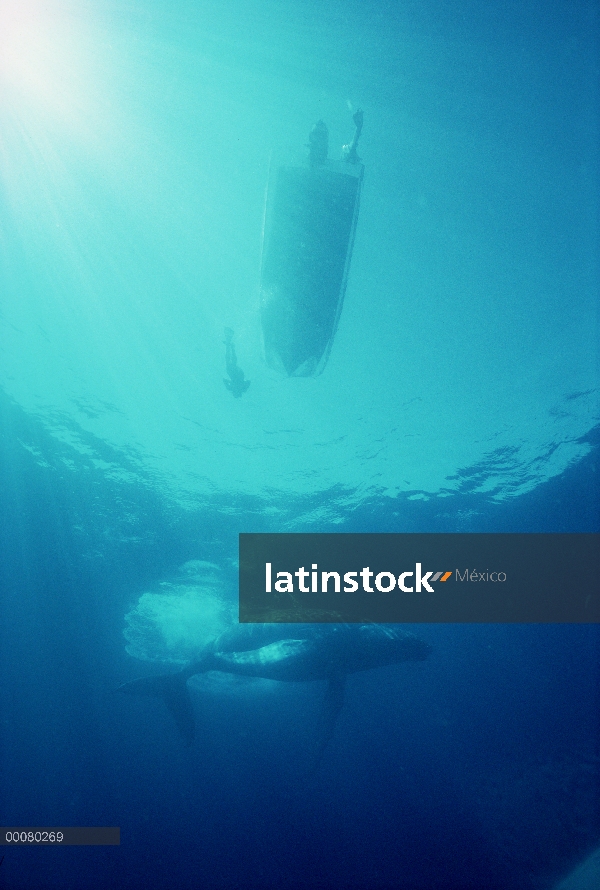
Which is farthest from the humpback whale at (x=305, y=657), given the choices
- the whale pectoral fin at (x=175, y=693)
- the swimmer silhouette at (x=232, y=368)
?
the swimmer silhouette at (x=232, y=368)

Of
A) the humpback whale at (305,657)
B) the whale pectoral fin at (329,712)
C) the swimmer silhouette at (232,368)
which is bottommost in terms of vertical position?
the whale pectoral fin at (329,712)

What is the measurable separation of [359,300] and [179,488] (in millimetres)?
10272

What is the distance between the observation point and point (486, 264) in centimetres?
1051

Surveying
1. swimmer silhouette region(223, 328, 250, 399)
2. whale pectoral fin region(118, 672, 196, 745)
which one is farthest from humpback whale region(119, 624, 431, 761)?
swimmer silhouette region(223, 328, 250, 399)

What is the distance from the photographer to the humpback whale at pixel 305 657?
40.5ft

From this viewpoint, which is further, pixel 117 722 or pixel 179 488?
pixel 117 722

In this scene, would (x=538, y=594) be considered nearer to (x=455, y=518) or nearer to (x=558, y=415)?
(x=455, y=518)

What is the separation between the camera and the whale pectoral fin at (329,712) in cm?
1352

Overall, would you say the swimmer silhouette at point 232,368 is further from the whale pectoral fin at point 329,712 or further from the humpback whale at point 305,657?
the whale pectoral fin at point 329,712

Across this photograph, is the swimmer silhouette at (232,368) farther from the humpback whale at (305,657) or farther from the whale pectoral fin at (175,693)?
the whale pectoral fin at (175,693)

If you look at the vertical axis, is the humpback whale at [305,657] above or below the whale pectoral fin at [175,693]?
above

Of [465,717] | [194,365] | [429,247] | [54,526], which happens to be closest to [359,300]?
[429,247]

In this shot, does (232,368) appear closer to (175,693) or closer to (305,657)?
(305,657)

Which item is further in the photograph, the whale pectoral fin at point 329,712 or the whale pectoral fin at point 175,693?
the whale pectoral fin at point 175,693
